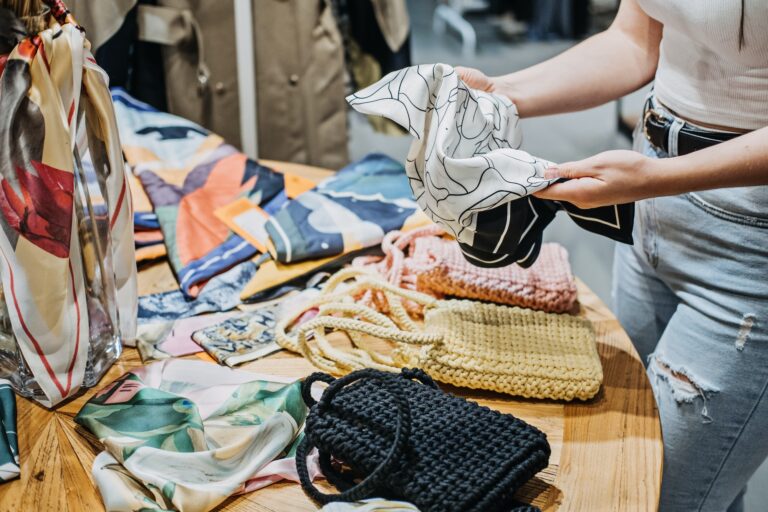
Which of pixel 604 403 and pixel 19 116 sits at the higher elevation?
pixel 19 116

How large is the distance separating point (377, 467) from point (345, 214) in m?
0.60

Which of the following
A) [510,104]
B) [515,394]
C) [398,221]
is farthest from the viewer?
[398,221]

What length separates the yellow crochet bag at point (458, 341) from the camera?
0.96m

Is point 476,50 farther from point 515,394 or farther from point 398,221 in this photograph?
point 515,394

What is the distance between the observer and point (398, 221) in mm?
1298

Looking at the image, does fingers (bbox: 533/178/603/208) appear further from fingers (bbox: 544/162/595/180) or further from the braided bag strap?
the braided bag strap

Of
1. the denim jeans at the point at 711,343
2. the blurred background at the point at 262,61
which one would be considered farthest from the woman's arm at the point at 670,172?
the blurred background at the point at 262,61

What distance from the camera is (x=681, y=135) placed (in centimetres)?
103

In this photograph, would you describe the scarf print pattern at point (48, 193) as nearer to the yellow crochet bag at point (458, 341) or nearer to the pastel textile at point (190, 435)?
the pastel textile at point (190, 435)

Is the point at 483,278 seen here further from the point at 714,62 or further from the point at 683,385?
the point at 714,62

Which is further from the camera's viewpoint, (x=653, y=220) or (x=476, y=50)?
(x=476, y=50)

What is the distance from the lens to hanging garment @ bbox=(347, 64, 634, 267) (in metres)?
0.91

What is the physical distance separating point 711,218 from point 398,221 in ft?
1.57

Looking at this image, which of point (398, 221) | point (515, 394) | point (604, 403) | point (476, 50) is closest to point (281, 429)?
point (515, 394)
